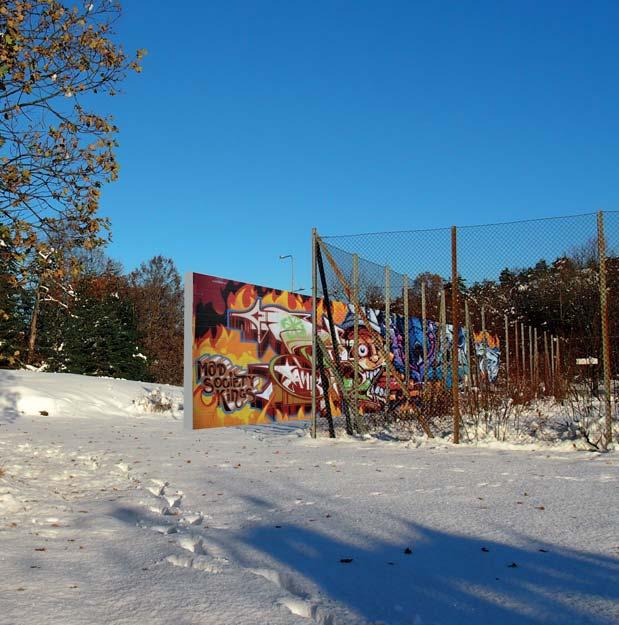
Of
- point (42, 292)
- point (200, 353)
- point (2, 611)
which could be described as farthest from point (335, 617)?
point (200, 353)

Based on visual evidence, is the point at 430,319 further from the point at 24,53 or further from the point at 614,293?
the point at 24,53

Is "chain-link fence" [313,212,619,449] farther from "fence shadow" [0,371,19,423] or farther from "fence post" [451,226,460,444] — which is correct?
"fence shadow" [0,371,19,423]

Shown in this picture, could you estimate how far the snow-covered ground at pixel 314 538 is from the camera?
2797 mm

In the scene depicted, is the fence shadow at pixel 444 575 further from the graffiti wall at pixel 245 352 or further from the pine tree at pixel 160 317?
the pine tree at pixel 160 317

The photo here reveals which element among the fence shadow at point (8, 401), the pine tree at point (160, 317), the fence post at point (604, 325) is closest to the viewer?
the fence post at point (604, 325)

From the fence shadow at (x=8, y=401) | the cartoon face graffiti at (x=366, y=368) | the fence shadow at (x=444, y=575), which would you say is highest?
the cartoon face graffiti at (x=366, y=368)

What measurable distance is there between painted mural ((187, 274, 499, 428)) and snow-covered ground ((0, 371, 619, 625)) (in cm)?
346

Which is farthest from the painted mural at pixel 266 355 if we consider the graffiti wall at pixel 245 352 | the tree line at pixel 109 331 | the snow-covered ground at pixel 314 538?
the tree line at pixel 109 331

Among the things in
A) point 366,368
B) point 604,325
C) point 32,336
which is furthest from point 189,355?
point 32,336

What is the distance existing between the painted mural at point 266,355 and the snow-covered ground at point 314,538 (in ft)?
11.4

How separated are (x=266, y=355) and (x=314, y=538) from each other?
9.32m

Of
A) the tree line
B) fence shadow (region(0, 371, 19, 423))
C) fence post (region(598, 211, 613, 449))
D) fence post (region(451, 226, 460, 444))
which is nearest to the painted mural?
fence post (region(451, 226, 460, 444))

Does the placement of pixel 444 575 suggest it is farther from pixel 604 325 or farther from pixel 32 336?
pixel 32 336

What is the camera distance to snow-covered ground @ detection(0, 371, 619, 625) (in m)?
2.80
